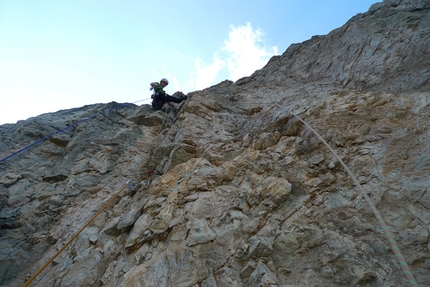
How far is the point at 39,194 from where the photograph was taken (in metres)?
6.08

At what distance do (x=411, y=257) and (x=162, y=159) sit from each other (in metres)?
5.61

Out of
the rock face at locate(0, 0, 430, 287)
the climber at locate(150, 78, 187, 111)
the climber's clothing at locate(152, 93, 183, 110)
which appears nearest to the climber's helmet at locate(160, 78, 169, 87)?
the climber at locate(150, 78, 187, 111)

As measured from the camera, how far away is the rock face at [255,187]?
8.94 feet

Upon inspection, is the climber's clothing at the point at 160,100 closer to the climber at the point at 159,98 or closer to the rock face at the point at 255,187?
the climber at the point at 159,98

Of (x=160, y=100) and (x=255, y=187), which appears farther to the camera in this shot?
(x=160, y=100)

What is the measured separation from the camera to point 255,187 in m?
4.16

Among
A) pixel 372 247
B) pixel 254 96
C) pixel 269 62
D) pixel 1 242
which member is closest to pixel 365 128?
pixel 372 247

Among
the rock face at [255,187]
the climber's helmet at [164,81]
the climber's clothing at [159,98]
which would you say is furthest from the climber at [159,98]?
the rock face at [255,187]

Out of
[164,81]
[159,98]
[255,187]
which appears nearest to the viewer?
[255,187]

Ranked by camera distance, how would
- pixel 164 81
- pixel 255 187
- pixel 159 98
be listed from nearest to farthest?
1. pixel 255 187
2. pixel 159 98
3. pixel 164 81

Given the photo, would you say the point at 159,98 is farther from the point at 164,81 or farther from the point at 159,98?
the point at 164,81

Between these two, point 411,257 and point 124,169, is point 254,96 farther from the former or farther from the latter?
point 411,257

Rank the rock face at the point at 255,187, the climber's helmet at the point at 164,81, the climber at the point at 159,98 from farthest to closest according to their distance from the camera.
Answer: the climber's helmet at the point at 164,81 → the climber at the point at 159,98 → the rock face at the point at 255,187

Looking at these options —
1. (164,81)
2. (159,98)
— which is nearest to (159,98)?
(159,98)
